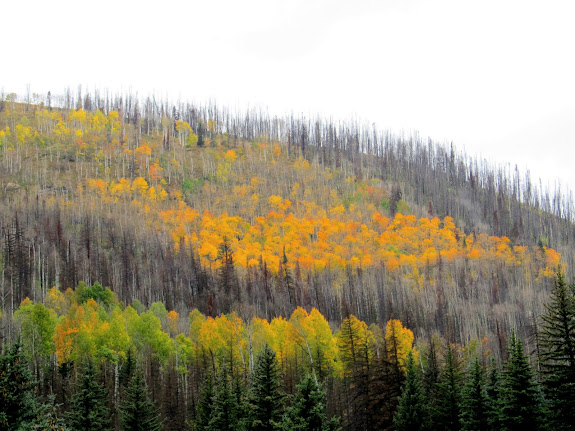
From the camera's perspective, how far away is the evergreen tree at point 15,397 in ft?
76.1

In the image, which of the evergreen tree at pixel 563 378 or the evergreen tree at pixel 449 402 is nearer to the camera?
the evergreen tree at pixel 563 378

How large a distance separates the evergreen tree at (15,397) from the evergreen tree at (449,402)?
2459 cm

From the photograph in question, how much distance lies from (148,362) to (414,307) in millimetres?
55581

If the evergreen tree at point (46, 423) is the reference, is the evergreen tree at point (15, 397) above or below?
above

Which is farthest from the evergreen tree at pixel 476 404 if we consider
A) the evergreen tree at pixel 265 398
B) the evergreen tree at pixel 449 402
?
the evergreen tree at pixel 265 398

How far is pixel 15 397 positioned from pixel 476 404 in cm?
2507

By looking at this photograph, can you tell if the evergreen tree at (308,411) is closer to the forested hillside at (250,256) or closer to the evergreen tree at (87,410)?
the forested hillside at (250,256)

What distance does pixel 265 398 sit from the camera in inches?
1213

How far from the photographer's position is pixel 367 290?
10744 centimetres

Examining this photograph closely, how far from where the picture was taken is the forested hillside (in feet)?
180

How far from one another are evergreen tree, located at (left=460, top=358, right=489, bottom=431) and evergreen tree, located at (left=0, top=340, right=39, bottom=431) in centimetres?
2347

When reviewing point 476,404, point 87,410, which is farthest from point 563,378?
point 87,410

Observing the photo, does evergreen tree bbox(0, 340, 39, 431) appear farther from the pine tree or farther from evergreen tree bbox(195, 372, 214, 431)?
evergreen tree bbox(195, 372, 214, 431)

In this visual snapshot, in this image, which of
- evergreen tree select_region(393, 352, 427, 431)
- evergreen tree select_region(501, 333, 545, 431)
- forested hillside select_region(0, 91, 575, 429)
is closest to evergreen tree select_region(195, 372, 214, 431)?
forested hillside select_region(0, 91, 575, 429)
